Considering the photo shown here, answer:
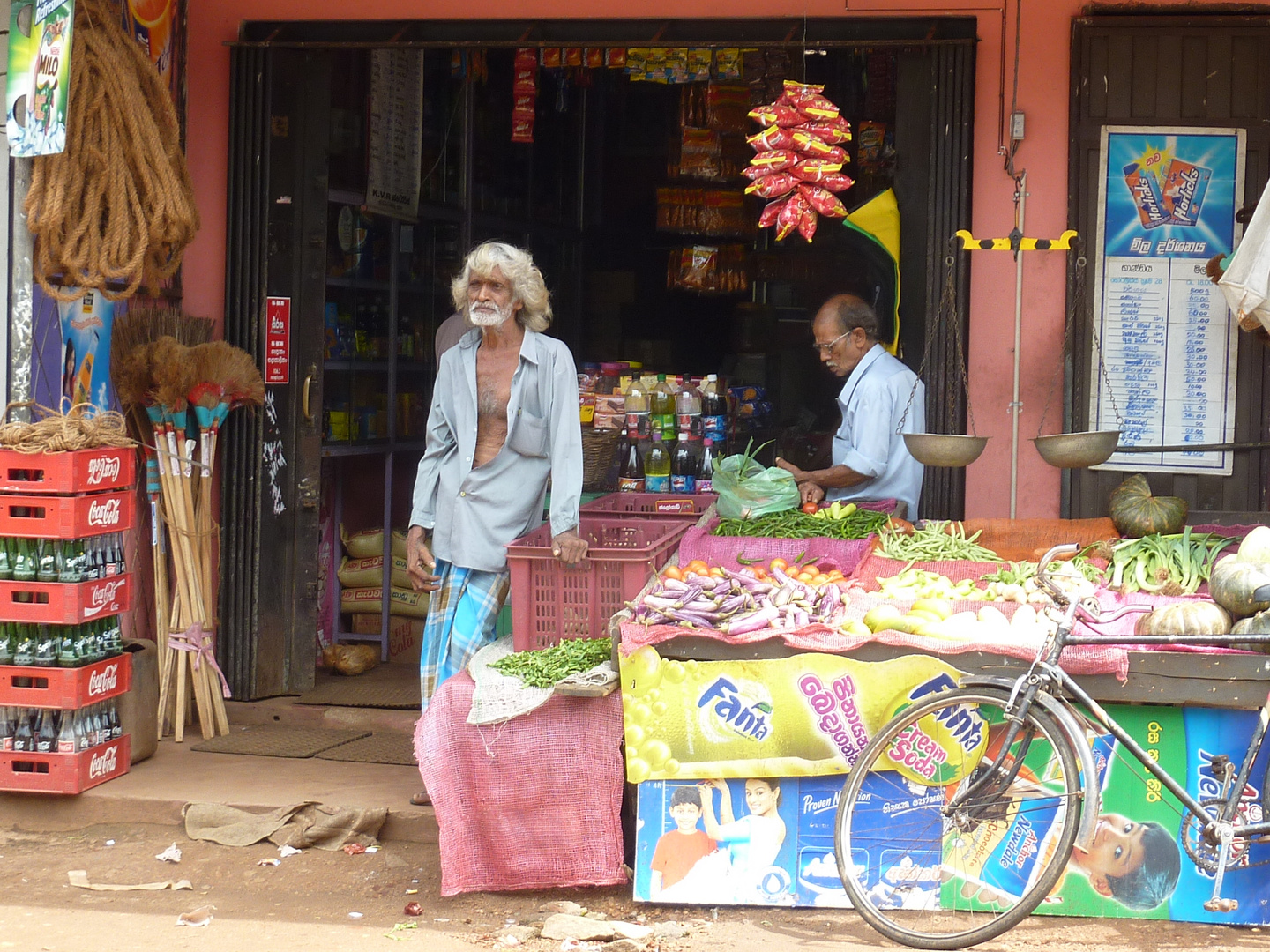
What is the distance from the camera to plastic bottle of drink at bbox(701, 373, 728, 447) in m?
7.00

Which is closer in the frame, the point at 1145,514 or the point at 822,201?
the point at 1145,514

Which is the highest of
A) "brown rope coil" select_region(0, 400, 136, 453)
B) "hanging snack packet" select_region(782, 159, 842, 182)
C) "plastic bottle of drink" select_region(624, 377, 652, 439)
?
"hanging snack packet" select_region(782, 159, 842, 182)

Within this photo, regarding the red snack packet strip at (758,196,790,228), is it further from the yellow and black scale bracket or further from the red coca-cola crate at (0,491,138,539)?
the red coca-cola crate at (0,491,138,539)

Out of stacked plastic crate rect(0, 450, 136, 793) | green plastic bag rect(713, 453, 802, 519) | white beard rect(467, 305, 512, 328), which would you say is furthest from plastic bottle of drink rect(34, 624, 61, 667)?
green plastic bag rect(713, 453, 802, 519)

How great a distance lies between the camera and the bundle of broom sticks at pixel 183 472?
5.89 metres

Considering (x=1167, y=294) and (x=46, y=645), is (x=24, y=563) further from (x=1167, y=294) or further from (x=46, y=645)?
(x=1167, y=294)

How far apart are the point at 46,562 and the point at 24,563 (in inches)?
3.3

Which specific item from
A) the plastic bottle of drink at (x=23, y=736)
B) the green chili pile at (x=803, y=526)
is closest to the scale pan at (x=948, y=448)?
the green chili pile at (x=803, y=526)

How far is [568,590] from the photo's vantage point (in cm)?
477

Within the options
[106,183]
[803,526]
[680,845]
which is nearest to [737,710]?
[680,845]

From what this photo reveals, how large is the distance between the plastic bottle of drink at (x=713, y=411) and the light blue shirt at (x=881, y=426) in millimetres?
1048

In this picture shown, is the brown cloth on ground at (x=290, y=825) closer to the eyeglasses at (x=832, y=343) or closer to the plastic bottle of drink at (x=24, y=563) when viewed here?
the plastic bottle of drink at (x=24, y=563)

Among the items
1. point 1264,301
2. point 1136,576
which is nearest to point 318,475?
point 1136,576

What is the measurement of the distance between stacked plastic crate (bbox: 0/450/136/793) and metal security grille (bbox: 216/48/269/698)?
1183mm
